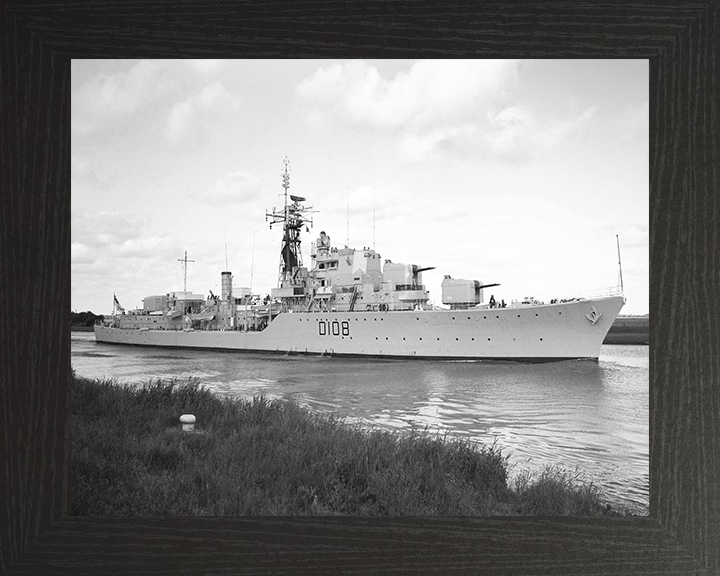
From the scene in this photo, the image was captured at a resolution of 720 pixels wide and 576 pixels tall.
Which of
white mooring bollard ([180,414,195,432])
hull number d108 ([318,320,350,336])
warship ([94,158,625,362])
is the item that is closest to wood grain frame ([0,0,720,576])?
white mooring bollard ([180,414,195,432])

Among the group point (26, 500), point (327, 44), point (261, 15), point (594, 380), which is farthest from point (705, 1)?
point (594, 380)

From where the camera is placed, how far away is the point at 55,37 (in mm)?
1831

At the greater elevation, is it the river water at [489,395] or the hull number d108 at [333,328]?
the hull number d108 at [333,328]

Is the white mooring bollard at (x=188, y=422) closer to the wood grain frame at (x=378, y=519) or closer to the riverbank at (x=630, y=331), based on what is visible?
the wood grain frame at (x=378, y=519)

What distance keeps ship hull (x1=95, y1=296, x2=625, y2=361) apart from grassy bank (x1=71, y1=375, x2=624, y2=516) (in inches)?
223

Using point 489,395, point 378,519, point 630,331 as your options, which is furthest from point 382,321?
point 378,519

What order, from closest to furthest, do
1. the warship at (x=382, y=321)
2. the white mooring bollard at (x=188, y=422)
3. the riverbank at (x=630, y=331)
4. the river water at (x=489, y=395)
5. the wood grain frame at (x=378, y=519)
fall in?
the wood grain frame at (x=378, y=519) → the riverbank at (x=630, y=331) → the white mooring bollard at (x=188, y=422) → the river water at (x=489, y=395) → the warship at (x=382, y=321)

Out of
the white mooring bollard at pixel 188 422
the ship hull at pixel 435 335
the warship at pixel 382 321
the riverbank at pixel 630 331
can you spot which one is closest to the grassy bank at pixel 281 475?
the white mooring bollard at pixel 188 422

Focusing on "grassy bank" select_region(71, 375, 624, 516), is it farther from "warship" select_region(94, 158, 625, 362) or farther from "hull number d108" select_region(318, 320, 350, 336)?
"hull number d108" select_region(318, 320, 350, 336)

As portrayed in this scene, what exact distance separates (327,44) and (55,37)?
3.08 ft

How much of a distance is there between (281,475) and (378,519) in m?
0.82

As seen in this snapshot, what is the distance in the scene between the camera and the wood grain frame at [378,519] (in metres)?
1.79

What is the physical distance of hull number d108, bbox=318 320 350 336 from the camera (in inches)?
518

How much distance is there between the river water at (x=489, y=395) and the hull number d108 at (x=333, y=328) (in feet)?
7.37
